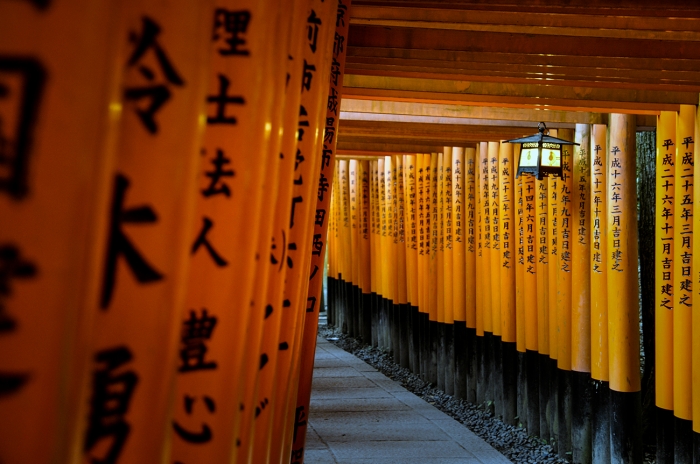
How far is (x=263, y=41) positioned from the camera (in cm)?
200

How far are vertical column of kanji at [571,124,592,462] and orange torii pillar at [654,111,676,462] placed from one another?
137 centimetres

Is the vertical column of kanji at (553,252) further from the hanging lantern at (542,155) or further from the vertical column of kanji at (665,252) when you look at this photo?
the vertical column of kanji at (665,252)

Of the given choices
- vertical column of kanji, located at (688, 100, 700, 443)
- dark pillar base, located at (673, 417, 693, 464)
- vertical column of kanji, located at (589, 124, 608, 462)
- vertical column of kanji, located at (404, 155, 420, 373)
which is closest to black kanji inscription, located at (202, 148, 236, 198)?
vertical column of kanji, located at (688, 100, 700, 443)

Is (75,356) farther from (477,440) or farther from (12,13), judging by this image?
(477,440)

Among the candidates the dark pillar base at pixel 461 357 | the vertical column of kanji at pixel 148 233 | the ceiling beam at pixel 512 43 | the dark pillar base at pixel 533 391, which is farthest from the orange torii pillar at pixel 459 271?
the vertical column of kanji at pixel 148 233

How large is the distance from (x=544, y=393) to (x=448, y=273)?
380 centimetres

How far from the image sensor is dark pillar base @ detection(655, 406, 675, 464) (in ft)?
24.6

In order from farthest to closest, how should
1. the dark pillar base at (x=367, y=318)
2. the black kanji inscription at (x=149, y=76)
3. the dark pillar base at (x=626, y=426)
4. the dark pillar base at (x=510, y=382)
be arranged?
the dark pillar base at (x=367, y=318)
the dark pillar base at (x=510, y=382)
the dark pillar base at (x=626, y=426)
the black kanji inscription at (x=149, y=76)

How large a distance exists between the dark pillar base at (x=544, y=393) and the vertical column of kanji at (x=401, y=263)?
618cm

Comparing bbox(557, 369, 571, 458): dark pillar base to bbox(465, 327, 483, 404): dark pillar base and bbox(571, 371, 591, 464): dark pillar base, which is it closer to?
bbox(571, 371, 591, 464): dark pillar base

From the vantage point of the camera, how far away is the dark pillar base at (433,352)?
47.4 ft

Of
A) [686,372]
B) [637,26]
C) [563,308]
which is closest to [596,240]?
[563,308]

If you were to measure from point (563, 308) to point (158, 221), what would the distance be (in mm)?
8576

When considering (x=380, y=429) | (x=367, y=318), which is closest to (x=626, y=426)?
(x=380, y=429)
